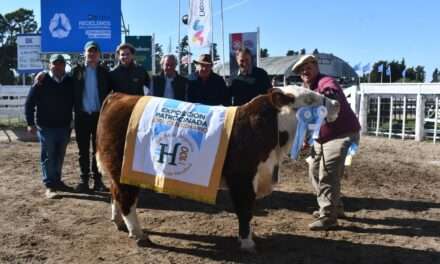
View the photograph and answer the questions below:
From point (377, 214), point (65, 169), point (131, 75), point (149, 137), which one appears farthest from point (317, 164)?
point (65, 169)

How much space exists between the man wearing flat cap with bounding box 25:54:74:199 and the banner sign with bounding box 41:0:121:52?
13009 mm

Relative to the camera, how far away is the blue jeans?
26.4 ft

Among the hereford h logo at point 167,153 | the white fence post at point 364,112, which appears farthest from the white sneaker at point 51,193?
the white fence post at point 364,112

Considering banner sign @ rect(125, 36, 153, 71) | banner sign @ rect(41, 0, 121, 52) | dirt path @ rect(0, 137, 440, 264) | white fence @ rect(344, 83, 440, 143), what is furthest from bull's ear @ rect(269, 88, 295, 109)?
banner sign @ rect(41, 0, 121, 52)

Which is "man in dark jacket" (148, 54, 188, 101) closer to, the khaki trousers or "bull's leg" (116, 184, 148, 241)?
"bull's leg" (116, 184, 148, 241)

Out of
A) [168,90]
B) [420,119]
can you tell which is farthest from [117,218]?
[420,119]

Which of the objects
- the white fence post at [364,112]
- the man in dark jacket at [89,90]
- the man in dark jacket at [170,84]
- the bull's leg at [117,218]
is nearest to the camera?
the bull's leg at [117,218]

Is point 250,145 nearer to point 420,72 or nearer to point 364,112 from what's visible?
point 364,112

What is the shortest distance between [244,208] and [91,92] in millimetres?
3286

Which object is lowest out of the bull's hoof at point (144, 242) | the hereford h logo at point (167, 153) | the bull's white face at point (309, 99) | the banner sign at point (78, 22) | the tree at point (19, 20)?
the bull's hoof at point (144, 242)

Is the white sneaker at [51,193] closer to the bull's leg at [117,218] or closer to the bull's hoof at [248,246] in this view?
the bull's leg at [117,218]

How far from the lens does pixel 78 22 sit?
20.5 metres

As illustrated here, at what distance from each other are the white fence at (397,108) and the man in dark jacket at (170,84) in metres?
10.9

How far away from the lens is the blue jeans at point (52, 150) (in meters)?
8.04
